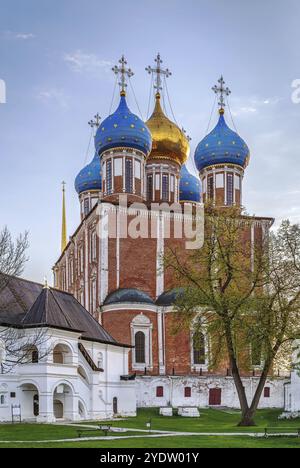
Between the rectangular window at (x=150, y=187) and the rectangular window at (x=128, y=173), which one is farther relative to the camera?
the rectangular window at (x=150, y=187)

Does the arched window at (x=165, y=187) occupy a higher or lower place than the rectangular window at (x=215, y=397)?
higher

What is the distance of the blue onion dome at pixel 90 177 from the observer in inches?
2108

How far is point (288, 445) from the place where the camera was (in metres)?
17.0

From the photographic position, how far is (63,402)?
94.2 ft

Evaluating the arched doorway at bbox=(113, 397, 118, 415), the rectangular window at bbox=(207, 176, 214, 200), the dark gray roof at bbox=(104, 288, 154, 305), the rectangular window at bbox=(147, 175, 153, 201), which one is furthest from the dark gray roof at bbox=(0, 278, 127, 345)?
the rectangular window at bbox=(207, 176, 214, 200)

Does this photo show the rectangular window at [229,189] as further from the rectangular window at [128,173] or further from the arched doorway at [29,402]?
the arched doorway at [29,402]

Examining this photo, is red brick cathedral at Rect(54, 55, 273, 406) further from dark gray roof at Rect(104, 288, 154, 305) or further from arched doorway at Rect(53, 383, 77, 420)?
arched doorway at Rect(53, 383, 77, 420)

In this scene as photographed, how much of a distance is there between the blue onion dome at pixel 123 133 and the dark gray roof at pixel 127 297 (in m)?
9.76

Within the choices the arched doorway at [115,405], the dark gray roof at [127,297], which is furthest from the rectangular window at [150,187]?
the arched doorway at [115,405]

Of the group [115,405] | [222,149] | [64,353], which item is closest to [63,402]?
[64,353]

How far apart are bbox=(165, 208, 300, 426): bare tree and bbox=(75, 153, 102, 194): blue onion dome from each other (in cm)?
2632

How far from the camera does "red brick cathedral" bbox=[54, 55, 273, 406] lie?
38656mm
